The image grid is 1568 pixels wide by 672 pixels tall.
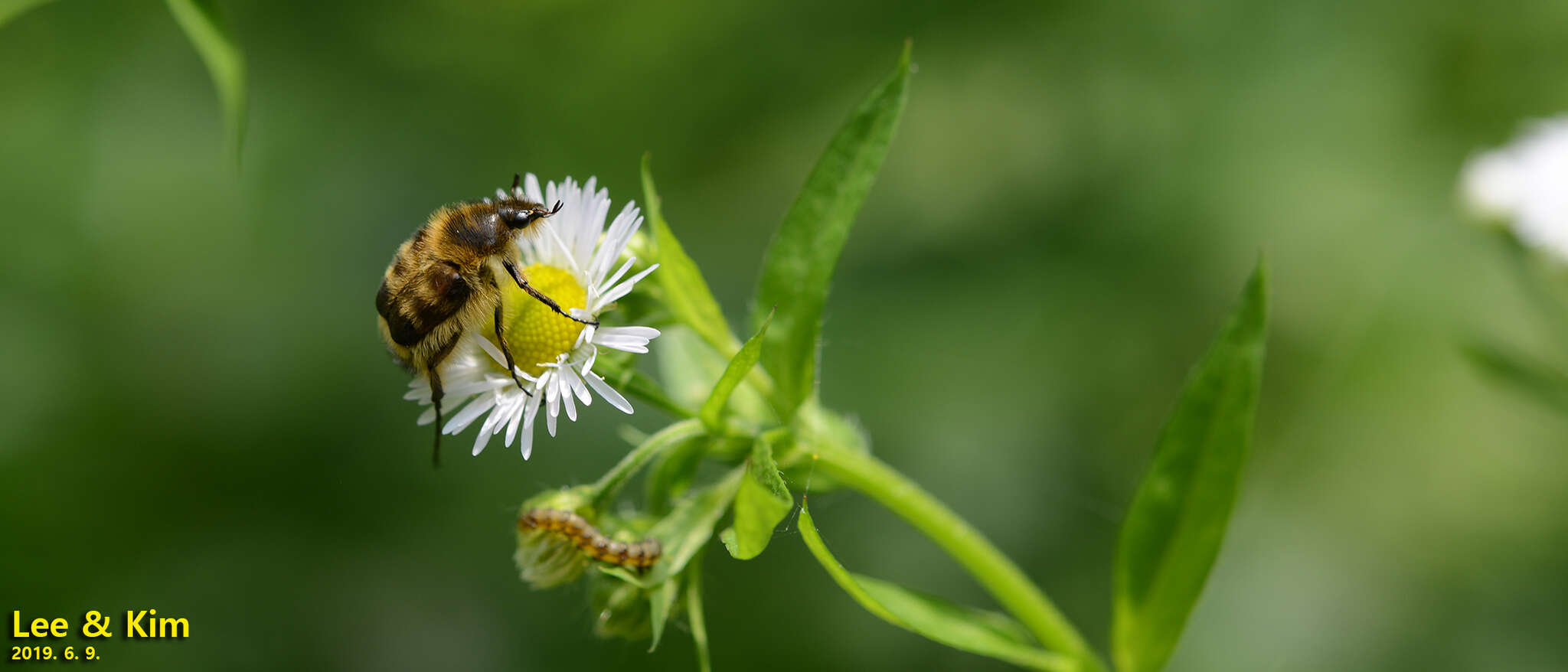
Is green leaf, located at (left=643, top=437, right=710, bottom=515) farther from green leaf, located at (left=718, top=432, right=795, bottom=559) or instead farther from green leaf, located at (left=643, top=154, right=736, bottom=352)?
green leaf, located at (left=718, top=432, right=795, bottom=559)

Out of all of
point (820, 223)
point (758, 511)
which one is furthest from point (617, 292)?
point (758, 511)

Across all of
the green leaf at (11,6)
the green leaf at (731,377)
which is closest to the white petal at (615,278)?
the green leaf at (731,377)

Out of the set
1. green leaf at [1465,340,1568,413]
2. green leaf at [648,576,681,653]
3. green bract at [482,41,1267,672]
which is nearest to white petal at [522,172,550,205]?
green bract at [482,41,1267,672]

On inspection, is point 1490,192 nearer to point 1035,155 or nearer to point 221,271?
point 1035,155

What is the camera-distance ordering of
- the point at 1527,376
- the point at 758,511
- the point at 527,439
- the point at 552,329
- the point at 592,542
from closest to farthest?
the point at 758,511 < the point at 527,439 < the point at 592,542 < the point at 552,329 < the point at 1527,376

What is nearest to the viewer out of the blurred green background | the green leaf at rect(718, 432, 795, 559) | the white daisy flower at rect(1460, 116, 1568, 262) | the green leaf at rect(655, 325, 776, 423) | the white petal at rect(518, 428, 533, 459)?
the green leaf at rect(718, 432, 795, 559)

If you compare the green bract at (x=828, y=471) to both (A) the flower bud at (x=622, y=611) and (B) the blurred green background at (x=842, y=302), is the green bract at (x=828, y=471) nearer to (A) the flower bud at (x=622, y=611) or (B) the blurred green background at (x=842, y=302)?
(A) the flower bud at (x=622, y=611)

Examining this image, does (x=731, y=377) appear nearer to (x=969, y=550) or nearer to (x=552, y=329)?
(x=552, y=329)
